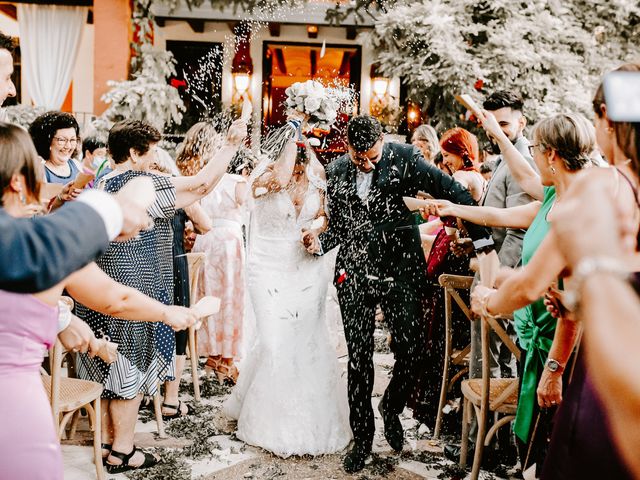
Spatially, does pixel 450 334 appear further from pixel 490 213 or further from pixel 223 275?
pixel 223 275

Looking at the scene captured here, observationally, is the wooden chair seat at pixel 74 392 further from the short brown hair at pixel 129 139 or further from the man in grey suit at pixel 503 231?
the man in grey suit at pixel 503 231

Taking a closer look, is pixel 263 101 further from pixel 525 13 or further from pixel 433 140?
pixel 433 140

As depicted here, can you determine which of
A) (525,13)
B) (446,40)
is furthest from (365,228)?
(525,13)

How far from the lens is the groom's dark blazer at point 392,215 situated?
3.76 metres

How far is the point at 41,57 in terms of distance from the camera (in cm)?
1109

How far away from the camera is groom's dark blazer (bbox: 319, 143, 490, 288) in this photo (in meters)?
3.76

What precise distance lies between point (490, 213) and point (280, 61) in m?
10.8

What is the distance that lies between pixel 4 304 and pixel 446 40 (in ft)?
27.6

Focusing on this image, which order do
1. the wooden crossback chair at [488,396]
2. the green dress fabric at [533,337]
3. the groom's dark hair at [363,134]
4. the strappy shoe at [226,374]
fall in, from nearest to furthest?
1. the green dress fabric at [533,337]
2. the wooden crossback chair at [488,396]
3. the groom's dark hair at [363,134]
4. the strappy shoe at [226,374]

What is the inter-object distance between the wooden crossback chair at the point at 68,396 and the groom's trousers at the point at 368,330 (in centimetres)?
142

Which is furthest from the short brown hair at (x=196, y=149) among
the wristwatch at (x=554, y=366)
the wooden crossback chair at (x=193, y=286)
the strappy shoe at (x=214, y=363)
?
the wristwatch at (x=554, y=366)

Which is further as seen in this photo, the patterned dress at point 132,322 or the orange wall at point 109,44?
the orange wall at point 109,44

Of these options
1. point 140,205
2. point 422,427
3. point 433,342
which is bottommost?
point 422,427

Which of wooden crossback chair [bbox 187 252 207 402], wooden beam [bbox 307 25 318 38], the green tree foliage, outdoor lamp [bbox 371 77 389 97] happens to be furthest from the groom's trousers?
wooden beam [bbox 307 25 318 38]
